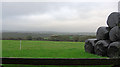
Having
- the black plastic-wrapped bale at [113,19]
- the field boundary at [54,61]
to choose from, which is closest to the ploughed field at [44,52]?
the black plastic-wrapped bale at [113,19]

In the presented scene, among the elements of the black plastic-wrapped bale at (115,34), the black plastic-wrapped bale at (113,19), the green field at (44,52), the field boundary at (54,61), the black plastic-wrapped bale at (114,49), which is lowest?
the green field at (44,52)

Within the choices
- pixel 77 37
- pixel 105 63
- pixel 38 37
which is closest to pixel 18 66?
pixel 105 63

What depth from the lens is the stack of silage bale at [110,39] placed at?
3.77 meters

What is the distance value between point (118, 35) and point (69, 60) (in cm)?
230

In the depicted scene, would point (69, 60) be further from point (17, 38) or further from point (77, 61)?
point (17, 38)

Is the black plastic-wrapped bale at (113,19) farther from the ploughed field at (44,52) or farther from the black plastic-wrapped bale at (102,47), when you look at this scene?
the ploughed field at (44,52)

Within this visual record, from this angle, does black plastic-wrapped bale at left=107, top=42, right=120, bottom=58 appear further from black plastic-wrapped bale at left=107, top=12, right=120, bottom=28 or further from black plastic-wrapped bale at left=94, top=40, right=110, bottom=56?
black plastic-wrapped bale at left=107, top=12, right=120, bottom=28

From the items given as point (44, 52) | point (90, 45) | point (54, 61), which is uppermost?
point (54, 61)

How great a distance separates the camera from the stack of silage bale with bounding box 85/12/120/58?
12.4 feet

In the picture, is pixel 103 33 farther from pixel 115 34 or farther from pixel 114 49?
pixel 114 49

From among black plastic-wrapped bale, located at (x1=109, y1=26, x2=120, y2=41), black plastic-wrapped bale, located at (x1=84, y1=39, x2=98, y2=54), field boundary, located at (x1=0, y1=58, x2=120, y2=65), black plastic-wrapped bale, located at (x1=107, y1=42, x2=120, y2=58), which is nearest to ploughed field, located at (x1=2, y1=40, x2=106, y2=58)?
black plastic-wrapped bale, located at (x1=84, y1=39, x2=98, y2=54)

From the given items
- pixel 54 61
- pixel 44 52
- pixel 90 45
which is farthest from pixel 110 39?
pixel 54 61

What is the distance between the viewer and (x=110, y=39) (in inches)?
160

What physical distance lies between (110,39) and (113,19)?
A: 61 cm
